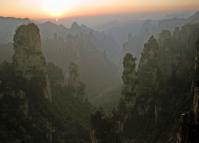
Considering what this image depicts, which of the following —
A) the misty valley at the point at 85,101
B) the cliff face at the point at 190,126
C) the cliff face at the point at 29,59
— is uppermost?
the cliff face at the point at 190,126

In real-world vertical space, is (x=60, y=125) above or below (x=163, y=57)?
below

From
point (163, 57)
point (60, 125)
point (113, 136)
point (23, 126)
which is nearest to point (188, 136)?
point (113, 136)

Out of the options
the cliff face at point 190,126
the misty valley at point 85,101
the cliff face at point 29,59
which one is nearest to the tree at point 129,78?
the misty valley at point 85,101

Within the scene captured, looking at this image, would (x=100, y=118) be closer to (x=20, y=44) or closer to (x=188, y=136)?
(x=20, y=44)

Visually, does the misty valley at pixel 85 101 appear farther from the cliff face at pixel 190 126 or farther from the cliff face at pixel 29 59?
the cliff face at pixel 190 126

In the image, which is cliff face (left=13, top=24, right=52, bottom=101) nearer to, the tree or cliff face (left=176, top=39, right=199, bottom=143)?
the tree

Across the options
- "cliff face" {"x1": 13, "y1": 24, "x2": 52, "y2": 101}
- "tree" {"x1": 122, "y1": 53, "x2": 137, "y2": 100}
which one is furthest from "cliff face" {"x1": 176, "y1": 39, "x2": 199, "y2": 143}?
"tree" {"x1": 122, "y1": 53, "x2": 137, "y2": 100}

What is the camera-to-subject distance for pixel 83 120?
398 feet

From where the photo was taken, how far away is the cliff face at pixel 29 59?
112812 mm

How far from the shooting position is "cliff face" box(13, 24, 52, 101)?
112812mm

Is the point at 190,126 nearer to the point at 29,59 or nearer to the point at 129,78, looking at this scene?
the point at 29,59

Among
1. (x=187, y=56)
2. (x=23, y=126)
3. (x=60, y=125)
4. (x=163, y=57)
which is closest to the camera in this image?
(x=23, y=126)

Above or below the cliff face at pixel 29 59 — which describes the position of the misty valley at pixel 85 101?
below

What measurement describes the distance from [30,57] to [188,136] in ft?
301
